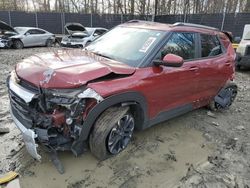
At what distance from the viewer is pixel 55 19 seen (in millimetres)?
21656

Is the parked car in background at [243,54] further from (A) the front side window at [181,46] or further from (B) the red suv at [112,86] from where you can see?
(A) the front side window at [181,46]

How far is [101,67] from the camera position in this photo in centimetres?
298

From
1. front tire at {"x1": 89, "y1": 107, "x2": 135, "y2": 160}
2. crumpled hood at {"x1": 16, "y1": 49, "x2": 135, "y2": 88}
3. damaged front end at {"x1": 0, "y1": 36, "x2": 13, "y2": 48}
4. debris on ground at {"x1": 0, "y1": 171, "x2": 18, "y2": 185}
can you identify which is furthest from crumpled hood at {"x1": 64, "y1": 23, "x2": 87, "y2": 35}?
debris on ground at {"x1": 0, "y1": 171, "x2": 18, "y2": 185}

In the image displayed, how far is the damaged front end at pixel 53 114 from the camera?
8.84 ft

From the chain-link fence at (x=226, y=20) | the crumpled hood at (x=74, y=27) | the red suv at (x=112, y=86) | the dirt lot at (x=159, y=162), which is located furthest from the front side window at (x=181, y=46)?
the chain-link fence at (x=226, y=20)

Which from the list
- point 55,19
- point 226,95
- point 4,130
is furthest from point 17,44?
point 226,95

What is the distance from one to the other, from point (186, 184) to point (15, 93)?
7.41ft

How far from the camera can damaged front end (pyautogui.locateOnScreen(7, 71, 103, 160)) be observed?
2.69 m

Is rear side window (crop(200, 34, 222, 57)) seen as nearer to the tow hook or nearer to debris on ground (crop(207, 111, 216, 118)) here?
debris on ground (crop(207, 111, 216, 118))

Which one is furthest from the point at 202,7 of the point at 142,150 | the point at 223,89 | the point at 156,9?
the point at 142,150

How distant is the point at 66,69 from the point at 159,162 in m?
1.74

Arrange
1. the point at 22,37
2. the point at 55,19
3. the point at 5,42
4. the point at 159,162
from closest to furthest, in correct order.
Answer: the point at 159,162 → the point at 5,42 → the point at 22,37 → the point at 55,19

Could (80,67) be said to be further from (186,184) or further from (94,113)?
(186,184)

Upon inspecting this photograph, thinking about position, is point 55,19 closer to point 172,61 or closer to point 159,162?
point 172,61
